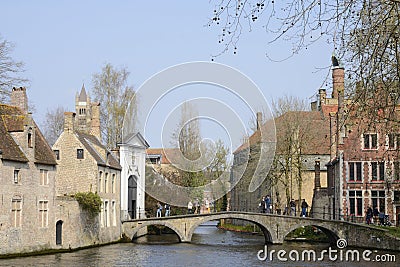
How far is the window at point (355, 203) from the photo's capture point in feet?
122

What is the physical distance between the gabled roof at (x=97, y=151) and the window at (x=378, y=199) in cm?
1488

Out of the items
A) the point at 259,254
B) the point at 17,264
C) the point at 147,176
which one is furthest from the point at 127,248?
the point at 147,176

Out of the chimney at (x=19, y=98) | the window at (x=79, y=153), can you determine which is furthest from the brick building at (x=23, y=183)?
the window at (x=79, y=153)

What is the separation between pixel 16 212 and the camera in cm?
2648

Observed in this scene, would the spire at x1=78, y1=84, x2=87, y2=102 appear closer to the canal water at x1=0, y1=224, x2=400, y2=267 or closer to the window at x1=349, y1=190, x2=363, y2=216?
the canal water at x1=0, y1=224, x2=400, y2=267

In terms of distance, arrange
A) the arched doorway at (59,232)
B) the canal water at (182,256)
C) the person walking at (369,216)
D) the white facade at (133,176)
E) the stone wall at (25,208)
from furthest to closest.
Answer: the white facade at (133,176) < the person walking at (369,216) < the arched doorway at (59,232) < the stone wall at (25,208) < the canal water at (182,256)

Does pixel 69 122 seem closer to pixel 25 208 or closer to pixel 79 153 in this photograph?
pixel 79 153

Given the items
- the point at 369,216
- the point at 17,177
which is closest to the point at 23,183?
Answer: the point at 17,177

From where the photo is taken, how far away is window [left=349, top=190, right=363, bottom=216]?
37219 mm

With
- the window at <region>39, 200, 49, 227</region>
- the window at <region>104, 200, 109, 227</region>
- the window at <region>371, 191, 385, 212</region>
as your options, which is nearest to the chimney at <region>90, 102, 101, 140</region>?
the window at <region>104, 200, 109, 227</region>

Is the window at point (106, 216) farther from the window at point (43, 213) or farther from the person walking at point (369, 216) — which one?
the person walking at point (369, 216)

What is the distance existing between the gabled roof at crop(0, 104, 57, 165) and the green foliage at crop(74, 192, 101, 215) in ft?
9.46

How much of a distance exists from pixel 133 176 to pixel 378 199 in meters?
16.3

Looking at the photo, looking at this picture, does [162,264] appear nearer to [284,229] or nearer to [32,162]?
[32,162]
